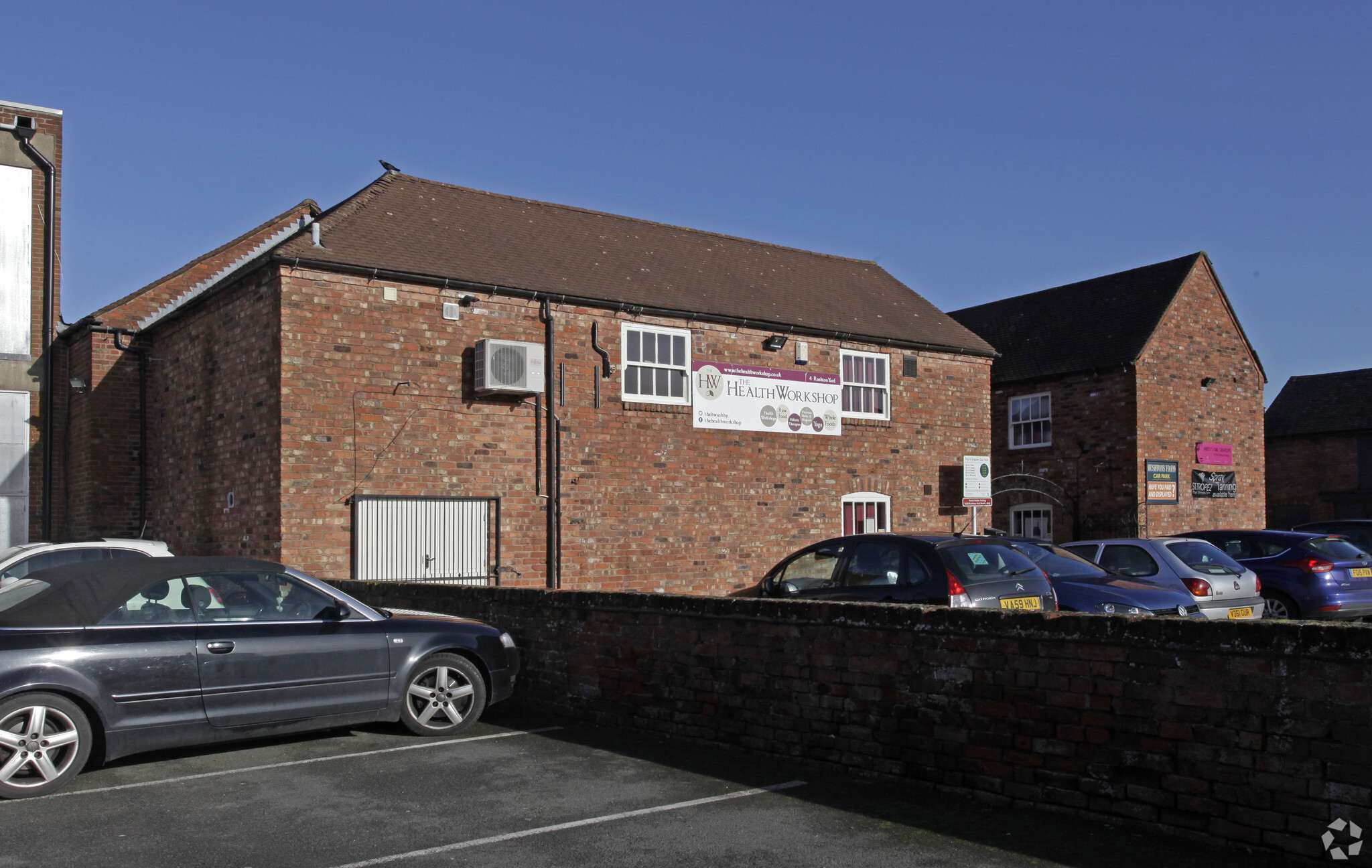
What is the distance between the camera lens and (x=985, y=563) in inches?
343

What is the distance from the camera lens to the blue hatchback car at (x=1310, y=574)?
44.4 feet

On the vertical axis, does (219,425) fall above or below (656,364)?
below

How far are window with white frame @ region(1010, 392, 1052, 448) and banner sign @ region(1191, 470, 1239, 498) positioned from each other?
3.45 meters

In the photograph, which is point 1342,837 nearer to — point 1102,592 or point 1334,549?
point 1102,592

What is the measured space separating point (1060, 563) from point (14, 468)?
762 inches

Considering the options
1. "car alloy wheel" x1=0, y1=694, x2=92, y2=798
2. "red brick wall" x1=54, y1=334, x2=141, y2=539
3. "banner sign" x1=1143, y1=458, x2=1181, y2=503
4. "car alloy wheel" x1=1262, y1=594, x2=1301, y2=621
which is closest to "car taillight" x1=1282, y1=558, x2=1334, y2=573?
"car alloy wheel" x1=1262, y1=594, x2=1301, y2=621

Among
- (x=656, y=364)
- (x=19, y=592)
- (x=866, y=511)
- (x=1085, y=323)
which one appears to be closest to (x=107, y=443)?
(x=656, y=364)

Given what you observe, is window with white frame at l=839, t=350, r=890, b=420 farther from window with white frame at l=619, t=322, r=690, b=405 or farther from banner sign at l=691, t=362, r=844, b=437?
window with white frame at l=619, t=322, r=690, b=405

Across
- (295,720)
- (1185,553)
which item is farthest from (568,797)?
(1185,553)

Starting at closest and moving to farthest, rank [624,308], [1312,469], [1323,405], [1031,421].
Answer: [624,308], [1031,421], [1312,469], [1323,405]

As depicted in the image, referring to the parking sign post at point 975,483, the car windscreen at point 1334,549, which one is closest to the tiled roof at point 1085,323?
the parking sign post at point 975,483

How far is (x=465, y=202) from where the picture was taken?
1877cm

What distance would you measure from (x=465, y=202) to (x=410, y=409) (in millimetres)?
5477

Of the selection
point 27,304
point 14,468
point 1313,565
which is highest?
point 27,304
